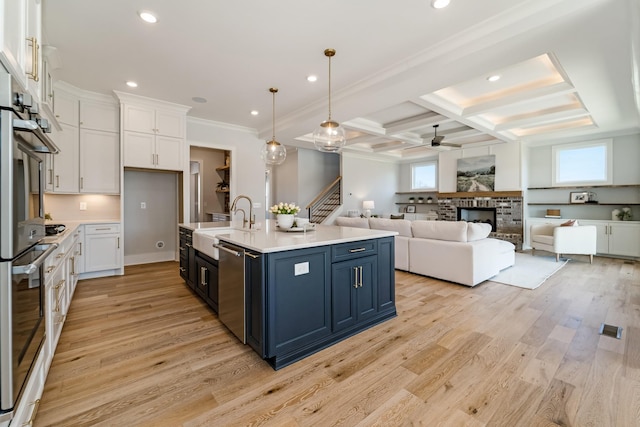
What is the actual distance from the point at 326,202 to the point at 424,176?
3.76 meters

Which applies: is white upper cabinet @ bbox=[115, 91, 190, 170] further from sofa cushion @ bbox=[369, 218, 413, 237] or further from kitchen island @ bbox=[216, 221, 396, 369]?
sofa cushion @ bbox=[369, 218, 413, 237]

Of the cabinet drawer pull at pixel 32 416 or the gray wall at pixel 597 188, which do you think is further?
the gray wall at pixel 597 188

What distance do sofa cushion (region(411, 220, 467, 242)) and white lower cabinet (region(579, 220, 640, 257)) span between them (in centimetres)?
467

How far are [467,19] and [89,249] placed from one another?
5802mm

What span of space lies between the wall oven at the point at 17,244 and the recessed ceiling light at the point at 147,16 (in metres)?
1.81

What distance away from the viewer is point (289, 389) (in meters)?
1.84

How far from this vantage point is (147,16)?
8.67 feet

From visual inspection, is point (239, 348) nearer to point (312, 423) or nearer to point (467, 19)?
point (312, 423)

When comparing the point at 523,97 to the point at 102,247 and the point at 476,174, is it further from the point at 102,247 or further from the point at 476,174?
the point at 102,247

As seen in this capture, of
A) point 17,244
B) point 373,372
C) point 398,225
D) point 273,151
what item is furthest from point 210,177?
point 373,372

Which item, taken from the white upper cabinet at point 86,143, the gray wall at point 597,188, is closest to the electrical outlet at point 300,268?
the white upper cabinet at point 86,143

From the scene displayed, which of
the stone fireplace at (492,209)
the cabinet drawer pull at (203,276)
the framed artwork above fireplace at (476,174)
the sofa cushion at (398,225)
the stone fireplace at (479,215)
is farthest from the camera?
the stone fireplace at (479,215)

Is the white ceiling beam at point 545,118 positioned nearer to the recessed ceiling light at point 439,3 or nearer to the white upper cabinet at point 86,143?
the recessed ceiling light at point 439,3

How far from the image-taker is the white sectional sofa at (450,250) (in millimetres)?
4016
